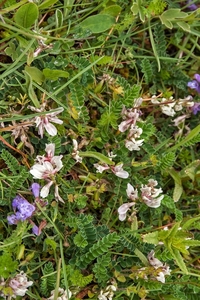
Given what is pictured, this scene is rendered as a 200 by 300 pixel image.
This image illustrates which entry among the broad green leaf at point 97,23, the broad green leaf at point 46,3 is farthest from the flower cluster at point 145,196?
the broad green leaf at point 46,3

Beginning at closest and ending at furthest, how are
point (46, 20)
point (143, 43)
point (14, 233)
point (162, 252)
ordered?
1. point (14, 233)
2. point (162, 252)
3. point (46, 20)
4. point (143, 43)

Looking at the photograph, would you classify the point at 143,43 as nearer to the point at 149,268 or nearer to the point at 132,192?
the point at 132,192

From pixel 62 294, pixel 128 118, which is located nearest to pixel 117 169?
pixel 128 118

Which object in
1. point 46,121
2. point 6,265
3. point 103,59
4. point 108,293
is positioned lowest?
point 108,293

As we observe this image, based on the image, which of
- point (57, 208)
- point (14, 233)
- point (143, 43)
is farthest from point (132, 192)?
point (143, 43)

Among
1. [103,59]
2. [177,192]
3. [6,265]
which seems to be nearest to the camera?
[6,265]

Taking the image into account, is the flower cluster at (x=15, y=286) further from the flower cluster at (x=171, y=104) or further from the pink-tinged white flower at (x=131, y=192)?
the flower cluster at (x=171, y=104)

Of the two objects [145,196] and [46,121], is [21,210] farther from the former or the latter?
[145,196]
